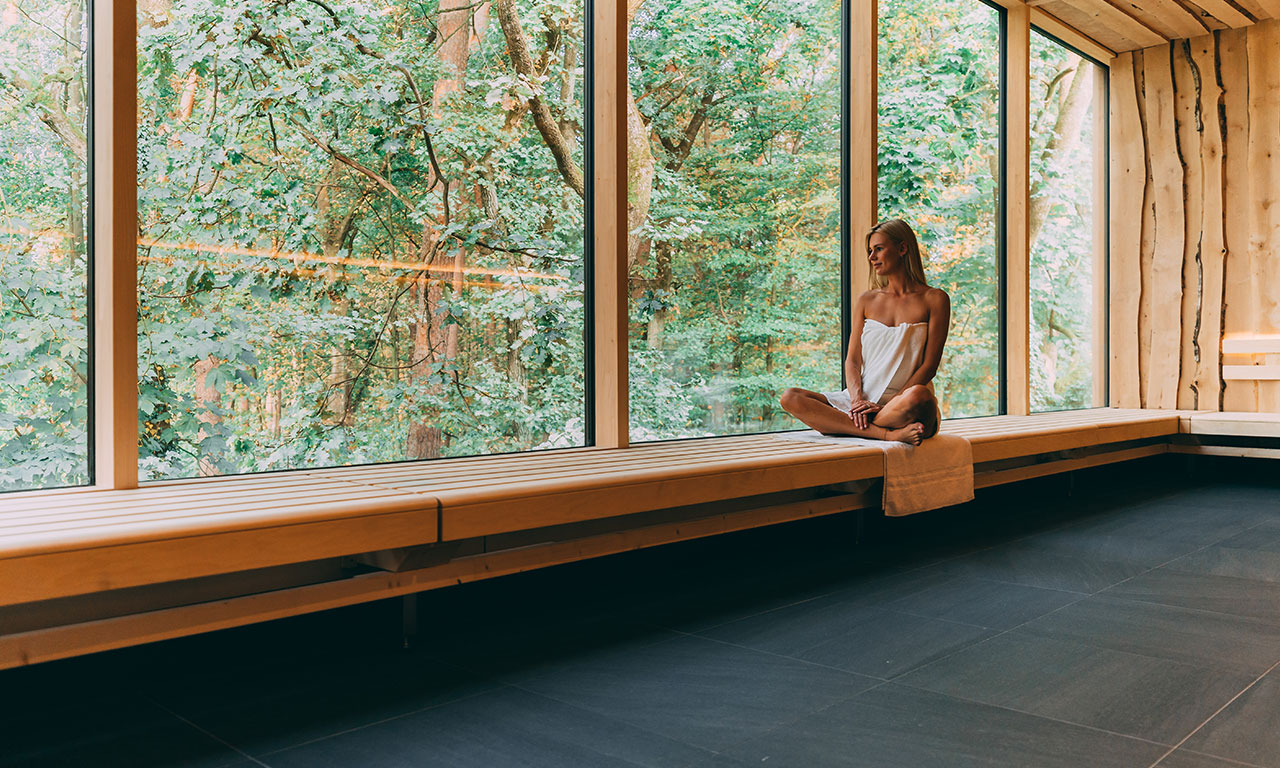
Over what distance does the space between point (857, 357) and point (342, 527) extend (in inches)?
86.1

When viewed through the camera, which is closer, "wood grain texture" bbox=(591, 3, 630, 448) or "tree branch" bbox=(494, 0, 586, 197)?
"wood grain texture" bbox=(591, 3, 630, 448)

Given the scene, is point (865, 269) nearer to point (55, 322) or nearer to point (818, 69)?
point (818, 69)

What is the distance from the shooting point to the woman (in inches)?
122

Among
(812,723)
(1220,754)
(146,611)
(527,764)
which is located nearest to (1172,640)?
(1220,754)

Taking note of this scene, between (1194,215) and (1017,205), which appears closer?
(1017,205)

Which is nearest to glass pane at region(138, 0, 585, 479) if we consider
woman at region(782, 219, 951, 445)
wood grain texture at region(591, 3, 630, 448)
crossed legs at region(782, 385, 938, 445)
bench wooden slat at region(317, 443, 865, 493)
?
wood grain texture at region(591, 3, 630, 448)

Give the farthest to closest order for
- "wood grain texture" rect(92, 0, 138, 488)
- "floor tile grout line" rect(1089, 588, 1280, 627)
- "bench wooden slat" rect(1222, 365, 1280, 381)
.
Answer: "bench wooden slat" rect(1222, 365, 1280, 381) < "floor tile grout line" rect(1089, 588, 1280, 627) < "wood grain texture" rect(92, 0, 138, 488)

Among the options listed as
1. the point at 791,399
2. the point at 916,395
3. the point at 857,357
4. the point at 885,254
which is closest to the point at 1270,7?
the point at 885,254

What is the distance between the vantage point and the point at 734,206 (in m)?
4.22

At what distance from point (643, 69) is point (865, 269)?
4.31ft

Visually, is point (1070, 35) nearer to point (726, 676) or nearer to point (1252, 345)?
point (1252, 345)

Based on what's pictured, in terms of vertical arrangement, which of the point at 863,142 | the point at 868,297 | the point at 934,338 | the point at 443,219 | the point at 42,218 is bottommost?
the point at 934,338

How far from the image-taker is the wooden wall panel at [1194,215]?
5.11m

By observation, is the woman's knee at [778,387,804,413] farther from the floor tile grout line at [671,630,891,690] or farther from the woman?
the floor tile grout line at [671,630,891,690]
